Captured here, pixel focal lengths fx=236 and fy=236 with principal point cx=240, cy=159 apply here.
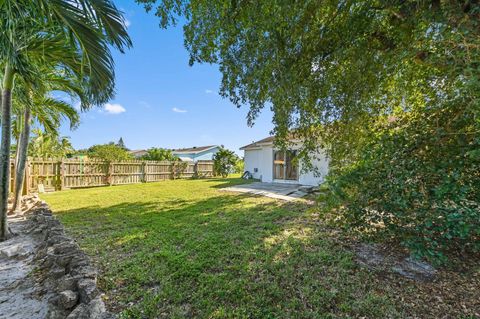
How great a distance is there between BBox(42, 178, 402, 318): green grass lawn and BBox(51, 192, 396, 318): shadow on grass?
11 millimetres

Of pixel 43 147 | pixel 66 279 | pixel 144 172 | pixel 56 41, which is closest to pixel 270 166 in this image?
pixel 144 172

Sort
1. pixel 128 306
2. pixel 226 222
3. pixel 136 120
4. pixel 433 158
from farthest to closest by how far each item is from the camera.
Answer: pixel 136 120 → pixel 226 222 → pixel 128 306 → pixel 433 158

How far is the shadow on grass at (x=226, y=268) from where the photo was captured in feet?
8.17

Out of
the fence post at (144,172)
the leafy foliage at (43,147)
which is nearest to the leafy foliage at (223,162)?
the fence post at (144,172)

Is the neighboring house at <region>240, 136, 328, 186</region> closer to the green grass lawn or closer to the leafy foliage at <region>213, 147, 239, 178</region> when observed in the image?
the leafy foliage at <region>213, 147, 239, 178</region>

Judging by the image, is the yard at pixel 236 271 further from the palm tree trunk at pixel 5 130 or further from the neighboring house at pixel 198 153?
the neighboring house at pixel 198 153

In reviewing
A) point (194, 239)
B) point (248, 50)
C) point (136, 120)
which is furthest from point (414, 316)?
point (136, 120)

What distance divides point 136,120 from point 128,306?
1138 inches

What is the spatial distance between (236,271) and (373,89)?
3441 millimetres

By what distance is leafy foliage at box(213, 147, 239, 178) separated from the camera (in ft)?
62.7

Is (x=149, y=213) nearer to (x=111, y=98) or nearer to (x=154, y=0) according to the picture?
(x=111, y=98)

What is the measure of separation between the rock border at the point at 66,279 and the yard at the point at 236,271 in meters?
0.35

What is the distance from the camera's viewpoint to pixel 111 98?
169 inches

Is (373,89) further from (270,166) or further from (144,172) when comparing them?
(144,172)
